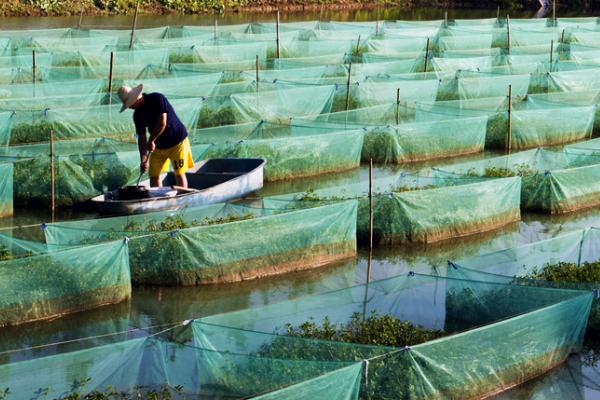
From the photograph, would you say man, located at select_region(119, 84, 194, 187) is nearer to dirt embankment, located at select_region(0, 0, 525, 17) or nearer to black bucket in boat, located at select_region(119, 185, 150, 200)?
black bucket in boat, located at select_region(119, 185, 150, 200)

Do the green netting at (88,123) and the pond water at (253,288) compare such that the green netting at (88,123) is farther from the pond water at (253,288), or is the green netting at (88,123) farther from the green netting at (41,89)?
the pond water at (253,288)

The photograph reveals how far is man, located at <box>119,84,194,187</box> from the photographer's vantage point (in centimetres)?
1434

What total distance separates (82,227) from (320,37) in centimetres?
Answer: 1884

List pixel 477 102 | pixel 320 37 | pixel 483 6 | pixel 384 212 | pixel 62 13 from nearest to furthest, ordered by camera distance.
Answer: pixel 384 212 < pixel 477 102 < pixel 320 37 < pixel 62 13 < pixel 483 6

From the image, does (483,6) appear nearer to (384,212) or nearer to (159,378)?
(384,212)

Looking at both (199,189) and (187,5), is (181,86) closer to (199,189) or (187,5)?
(199,189)

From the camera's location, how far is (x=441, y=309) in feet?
36.0

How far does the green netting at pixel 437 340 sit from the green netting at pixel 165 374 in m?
0.12

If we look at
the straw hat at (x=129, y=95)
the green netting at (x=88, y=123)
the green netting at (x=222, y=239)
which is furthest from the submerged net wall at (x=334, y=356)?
the green netting at (x=88, y=123)

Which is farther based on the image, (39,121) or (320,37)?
(320,37)

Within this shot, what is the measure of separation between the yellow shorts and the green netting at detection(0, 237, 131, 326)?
3560mm

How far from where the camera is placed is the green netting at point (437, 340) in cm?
873

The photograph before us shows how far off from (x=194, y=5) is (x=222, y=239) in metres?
30.3

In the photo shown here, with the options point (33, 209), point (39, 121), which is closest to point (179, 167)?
point (33, 209)
